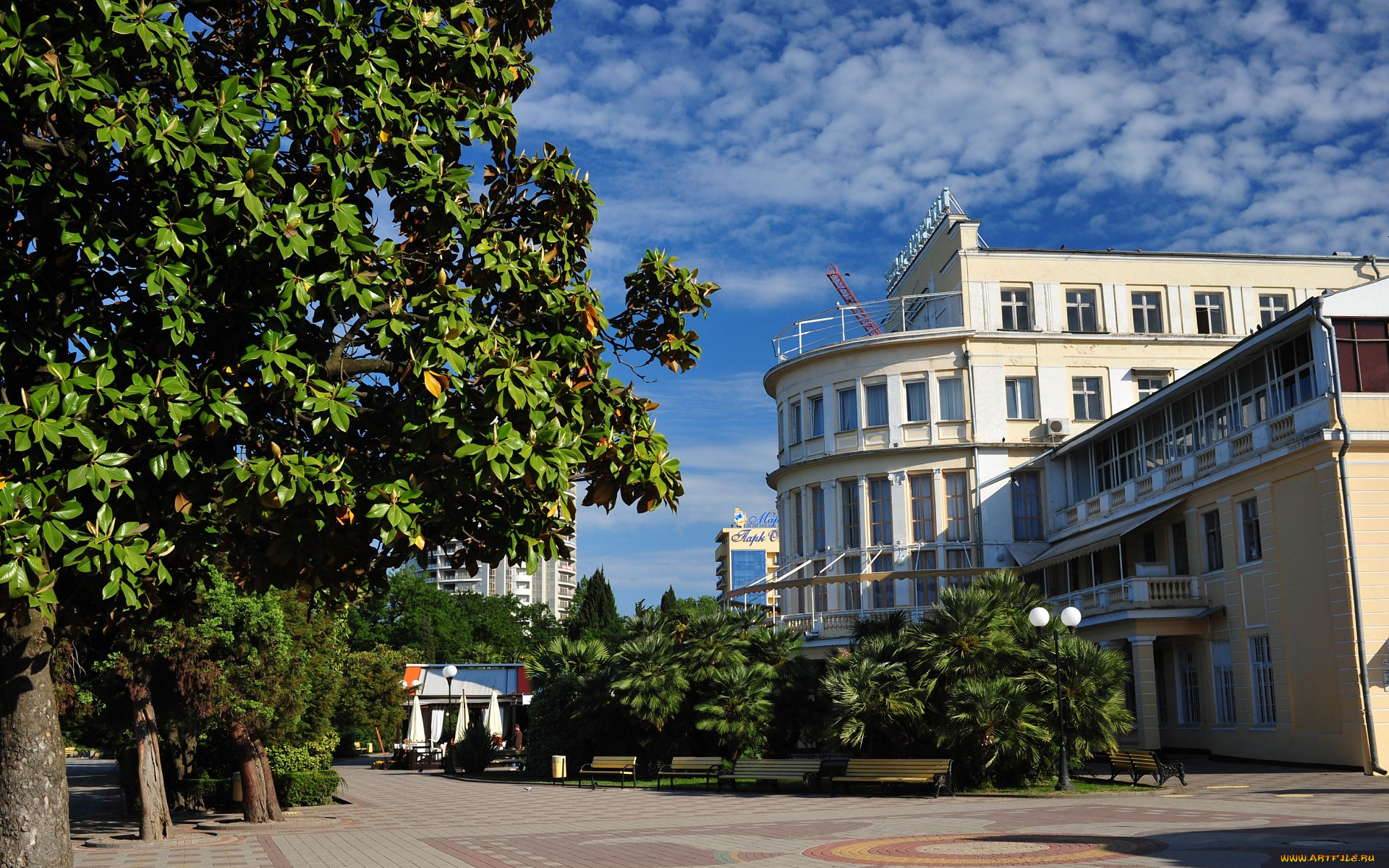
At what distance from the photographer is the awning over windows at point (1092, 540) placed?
111ft

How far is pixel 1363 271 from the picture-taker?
Result: 151 feet

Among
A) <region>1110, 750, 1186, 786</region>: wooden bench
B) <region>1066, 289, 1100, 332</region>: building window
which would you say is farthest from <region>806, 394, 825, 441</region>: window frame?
<region>1110, 750, 1186, 786</region>: wooden bench

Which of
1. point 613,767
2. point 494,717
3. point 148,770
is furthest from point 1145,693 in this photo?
point 494,717

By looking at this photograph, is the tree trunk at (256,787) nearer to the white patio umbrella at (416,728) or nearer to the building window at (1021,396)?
the white patio umbrella at (416,728)

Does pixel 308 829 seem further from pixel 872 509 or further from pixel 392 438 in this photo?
pixel 872 509

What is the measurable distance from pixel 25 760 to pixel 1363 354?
26.8 m

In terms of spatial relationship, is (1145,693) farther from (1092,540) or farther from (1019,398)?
(1019,398)

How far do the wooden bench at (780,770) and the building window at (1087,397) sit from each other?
22.3 m

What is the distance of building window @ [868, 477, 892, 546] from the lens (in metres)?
44.2

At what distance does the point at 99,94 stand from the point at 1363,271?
160 ft

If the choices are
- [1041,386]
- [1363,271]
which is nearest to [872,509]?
[1041,386]

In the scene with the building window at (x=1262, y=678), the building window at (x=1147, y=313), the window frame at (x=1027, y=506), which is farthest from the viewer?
the building window at (x=1147, y=313)

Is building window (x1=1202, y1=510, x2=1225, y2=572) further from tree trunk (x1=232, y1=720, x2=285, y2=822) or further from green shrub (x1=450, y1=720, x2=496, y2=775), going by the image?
tree trunk (x1=232, y1=720, x2=285, y2=822)

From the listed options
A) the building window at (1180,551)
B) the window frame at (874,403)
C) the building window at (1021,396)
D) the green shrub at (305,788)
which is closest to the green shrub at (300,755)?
the green shrub at (305,788)
